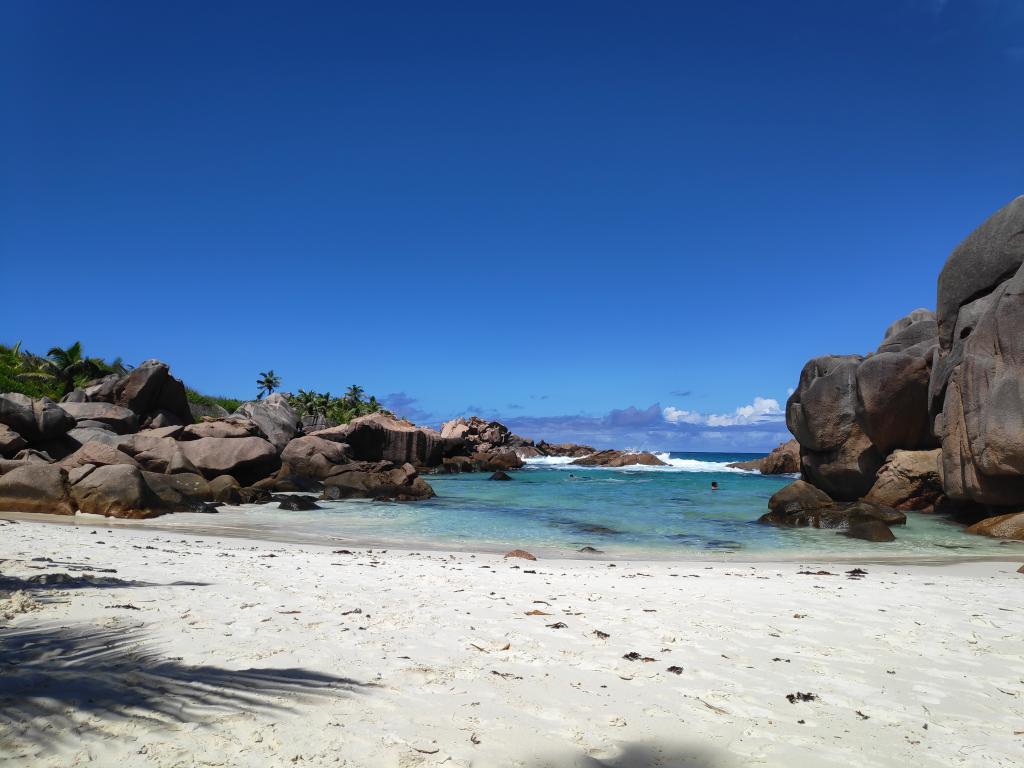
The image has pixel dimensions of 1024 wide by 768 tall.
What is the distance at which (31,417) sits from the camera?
23594mm

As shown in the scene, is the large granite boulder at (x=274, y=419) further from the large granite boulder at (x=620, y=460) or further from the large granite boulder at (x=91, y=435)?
the large granite boulder at (x=620, y=460)

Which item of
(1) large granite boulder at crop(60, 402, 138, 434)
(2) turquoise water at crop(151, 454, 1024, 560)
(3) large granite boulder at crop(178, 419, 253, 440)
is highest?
(1) large granite boulder at crop(60, 402, 138, 434)

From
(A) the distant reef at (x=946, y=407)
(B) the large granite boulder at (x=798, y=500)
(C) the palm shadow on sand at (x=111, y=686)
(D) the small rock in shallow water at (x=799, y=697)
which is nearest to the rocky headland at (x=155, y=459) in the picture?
(C) the palm shadow on sand at (x=111, y=686)

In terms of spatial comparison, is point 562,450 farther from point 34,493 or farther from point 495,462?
point 34,493

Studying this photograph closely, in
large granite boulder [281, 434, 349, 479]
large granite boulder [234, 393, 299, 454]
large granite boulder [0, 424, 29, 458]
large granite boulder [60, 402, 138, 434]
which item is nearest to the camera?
large granite boulder [0, 424, 29, 458]

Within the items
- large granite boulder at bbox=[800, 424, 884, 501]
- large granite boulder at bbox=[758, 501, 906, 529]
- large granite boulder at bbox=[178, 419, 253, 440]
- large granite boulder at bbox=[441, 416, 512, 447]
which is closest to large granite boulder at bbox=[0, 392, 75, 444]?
large granite boulder at bbox=[178, 419, 253, 440]

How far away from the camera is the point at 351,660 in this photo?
4.74 meters

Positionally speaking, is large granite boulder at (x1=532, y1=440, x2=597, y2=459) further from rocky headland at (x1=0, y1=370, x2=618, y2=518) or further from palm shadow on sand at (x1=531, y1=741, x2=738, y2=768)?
palm shadow on sand at (x1=531, y1=741, x2=738, y2=768)

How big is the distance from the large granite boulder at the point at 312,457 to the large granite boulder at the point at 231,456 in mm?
6106

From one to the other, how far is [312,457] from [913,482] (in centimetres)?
2736

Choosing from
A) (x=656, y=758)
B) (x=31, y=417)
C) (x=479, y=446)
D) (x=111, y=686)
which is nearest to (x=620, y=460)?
(x=479, y=446)

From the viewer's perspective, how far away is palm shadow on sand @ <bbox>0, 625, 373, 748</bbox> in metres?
3.31

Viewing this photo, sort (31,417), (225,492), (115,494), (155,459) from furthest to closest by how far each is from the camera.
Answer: (31,417)
(155,459)
(225,492)
(115,494)

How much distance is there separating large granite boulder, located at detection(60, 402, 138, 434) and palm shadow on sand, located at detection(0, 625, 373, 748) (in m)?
28.0
